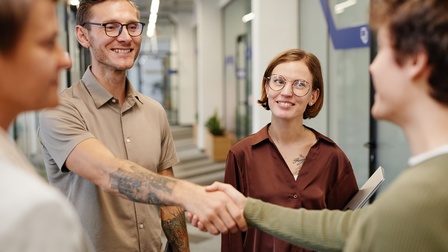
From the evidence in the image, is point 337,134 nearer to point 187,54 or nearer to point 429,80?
point 429,80

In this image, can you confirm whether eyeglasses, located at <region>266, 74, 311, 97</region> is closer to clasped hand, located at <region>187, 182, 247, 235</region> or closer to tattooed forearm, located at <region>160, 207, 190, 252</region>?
clasped hand, located at <region>187, 182, 247, 235</region>

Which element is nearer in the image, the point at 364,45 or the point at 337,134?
the point at 364,45

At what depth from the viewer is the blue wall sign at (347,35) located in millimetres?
4051

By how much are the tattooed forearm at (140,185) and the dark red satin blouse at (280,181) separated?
0.43 meters

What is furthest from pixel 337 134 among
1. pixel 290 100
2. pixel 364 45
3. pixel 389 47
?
pixel 389 47

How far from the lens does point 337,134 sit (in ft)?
15.5

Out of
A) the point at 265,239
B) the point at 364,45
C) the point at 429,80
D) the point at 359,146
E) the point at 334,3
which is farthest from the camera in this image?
the point at 334,3

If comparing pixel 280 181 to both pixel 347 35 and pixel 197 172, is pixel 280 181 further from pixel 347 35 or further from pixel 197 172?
pixel 197 172

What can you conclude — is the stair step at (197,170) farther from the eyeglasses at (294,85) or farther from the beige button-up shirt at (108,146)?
the beige button-up shirt at (108,146)

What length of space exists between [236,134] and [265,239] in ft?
28.6

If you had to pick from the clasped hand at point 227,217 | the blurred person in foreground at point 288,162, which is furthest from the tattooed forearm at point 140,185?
the blurred person in foreground at point 288,162

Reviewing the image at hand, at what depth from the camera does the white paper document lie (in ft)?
5.53

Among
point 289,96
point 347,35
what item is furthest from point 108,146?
point 347,35

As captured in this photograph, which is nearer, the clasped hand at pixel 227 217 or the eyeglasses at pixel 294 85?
the clasped hand at pixel 227 217
